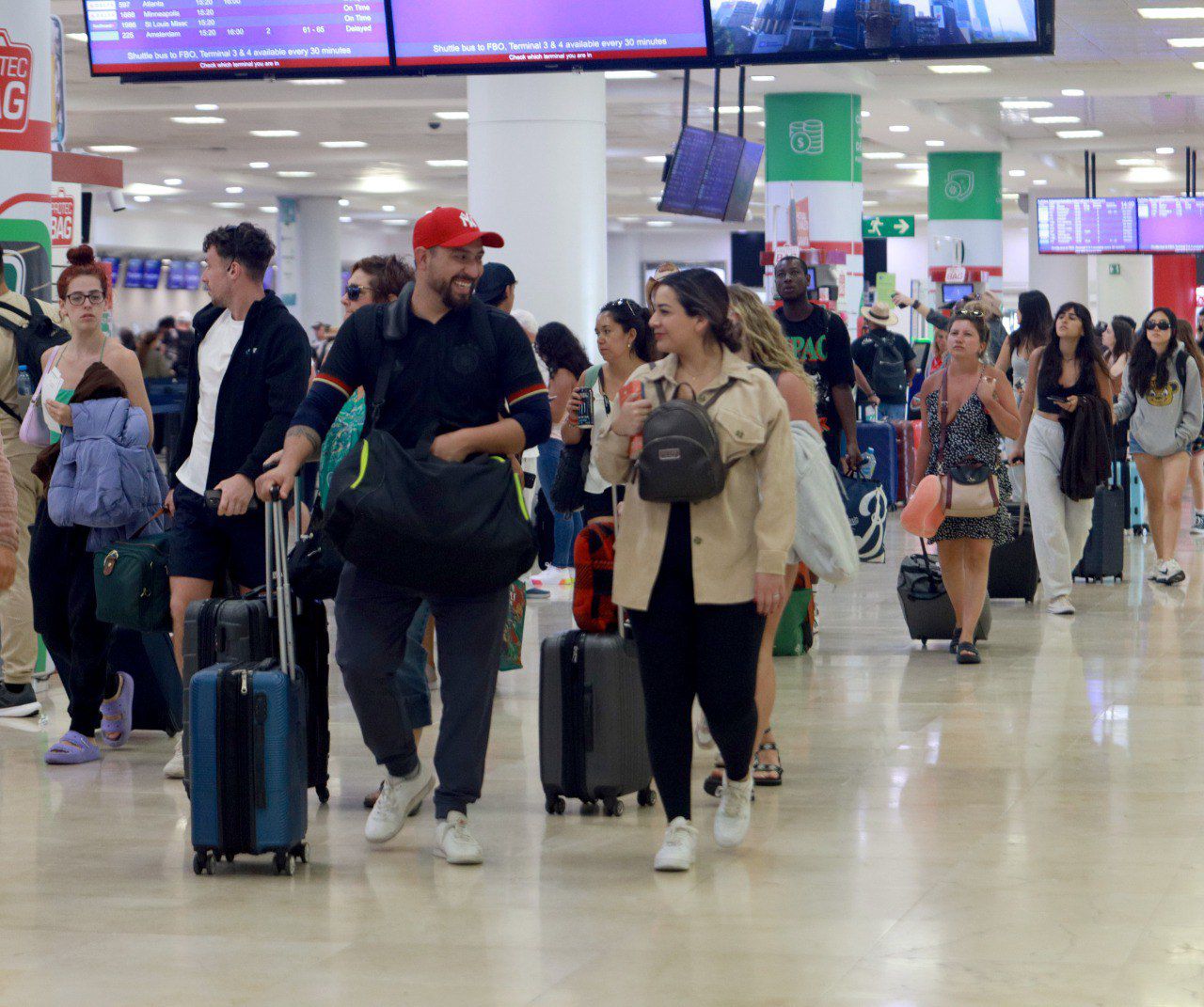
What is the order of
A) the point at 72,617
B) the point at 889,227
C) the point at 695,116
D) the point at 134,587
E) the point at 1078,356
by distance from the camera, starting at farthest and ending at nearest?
the point at 889,227 → the point at 695,116 → the point at 1078,356 → the point at 72,617 → the point at 134,587

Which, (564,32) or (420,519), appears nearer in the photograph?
(420,519)

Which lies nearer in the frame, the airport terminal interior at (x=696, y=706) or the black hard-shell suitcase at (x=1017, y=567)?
the airport terminal interior at (x=696, y=706)

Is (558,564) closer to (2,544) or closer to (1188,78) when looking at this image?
(2,544)

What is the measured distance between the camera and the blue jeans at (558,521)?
9312 mm

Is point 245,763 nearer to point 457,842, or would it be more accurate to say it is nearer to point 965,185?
point 457,842

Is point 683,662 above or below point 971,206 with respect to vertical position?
below

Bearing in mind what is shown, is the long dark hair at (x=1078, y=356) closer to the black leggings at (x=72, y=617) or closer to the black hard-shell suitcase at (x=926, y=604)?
the black hard-shell suitcase at (x=926, y=604)

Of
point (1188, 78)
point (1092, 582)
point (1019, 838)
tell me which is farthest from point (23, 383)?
point (1188, 78)

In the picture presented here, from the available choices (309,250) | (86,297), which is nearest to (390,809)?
(86,297)

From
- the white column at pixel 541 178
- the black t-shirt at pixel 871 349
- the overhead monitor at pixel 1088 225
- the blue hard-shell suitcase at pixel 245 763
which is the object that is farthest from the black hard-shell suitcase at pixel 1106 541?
the overhead monitor at pixel 1088 225

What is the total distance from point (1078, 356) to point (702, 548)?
5799mm

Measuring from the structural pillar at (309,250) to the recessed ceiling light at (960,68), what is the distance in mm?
16076

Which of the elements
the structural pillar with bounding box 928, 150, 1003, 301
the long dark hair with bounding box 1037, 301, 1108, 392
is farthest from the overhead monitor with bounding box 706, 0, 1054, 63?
the structural pillar with bounding box 928, 150, 1003, 301

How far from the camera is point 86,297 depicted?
6.11m
